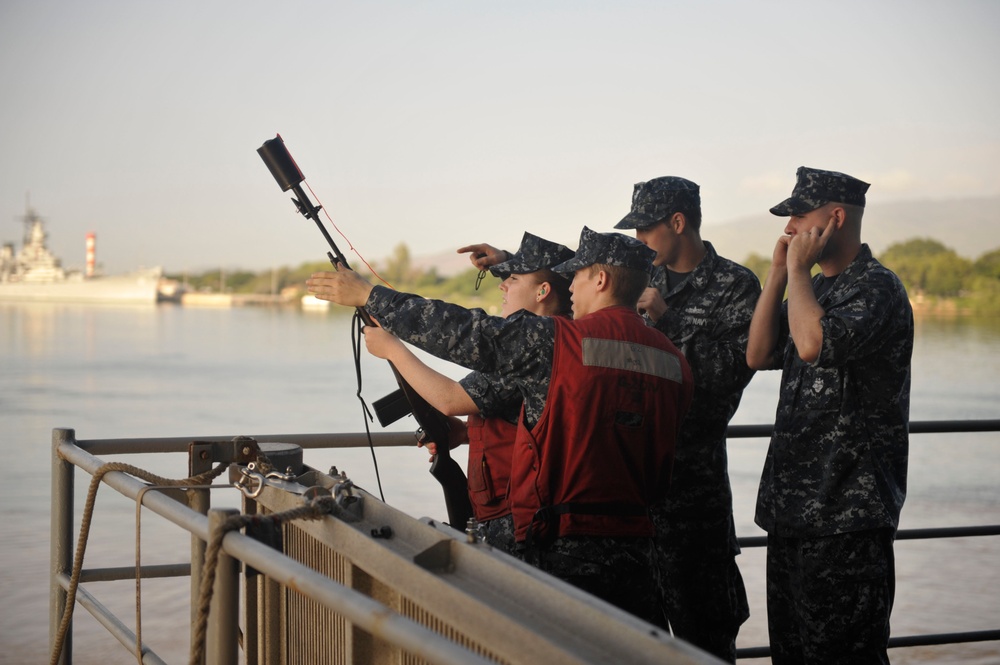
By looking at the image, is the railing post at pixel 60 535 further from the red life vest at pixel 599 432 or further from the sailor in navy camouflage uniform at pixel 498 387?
the red life vest at pixel 599 432

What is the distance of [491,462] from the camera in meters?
2.42

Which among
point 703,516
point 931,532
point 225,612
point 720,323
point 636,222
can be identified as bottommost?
point 931,532

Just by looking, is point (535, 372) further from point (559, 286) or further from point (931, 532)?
point (931, 532)

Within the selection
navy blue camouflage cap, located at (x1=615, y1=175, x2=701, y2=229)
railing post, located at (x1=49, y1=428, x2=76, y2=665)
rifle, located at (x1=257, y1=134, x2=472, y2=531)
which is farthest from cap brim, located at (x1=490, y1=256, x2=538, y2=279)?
railing post, located at (x1=49, y1=428, x2=76, y2=665)

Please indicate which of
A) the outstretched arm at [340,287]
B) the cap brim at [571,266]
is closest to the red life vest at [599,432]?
the cap brim at [571,266]

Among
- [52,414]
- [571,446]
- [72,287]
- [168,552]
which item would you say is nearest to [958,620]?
[571,446]

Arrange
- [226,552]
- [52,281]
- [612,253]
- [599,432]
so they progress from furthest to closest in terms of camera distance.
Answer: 1. [52,281]
2. [612,253]
3. [599,432]
4. [226,552]

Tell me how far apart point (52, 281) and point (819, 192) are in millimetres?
80342

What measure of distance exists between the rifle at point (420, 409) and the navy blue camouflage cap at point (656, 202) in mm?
736

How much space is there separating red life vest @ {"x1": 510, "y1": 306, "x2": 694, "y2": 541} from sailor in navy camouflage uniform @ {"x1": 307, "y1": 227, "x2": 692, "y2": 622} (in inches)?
0.5

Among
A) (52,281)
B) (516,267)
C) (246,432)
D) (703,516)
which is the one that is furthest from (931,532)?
(52,281)

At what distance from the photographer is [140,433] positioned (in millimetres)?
24750

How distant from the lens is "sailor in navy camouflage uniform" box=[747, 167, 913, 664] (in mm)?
2412

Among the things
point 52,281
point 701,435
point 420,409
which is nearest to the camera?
point 420,409
